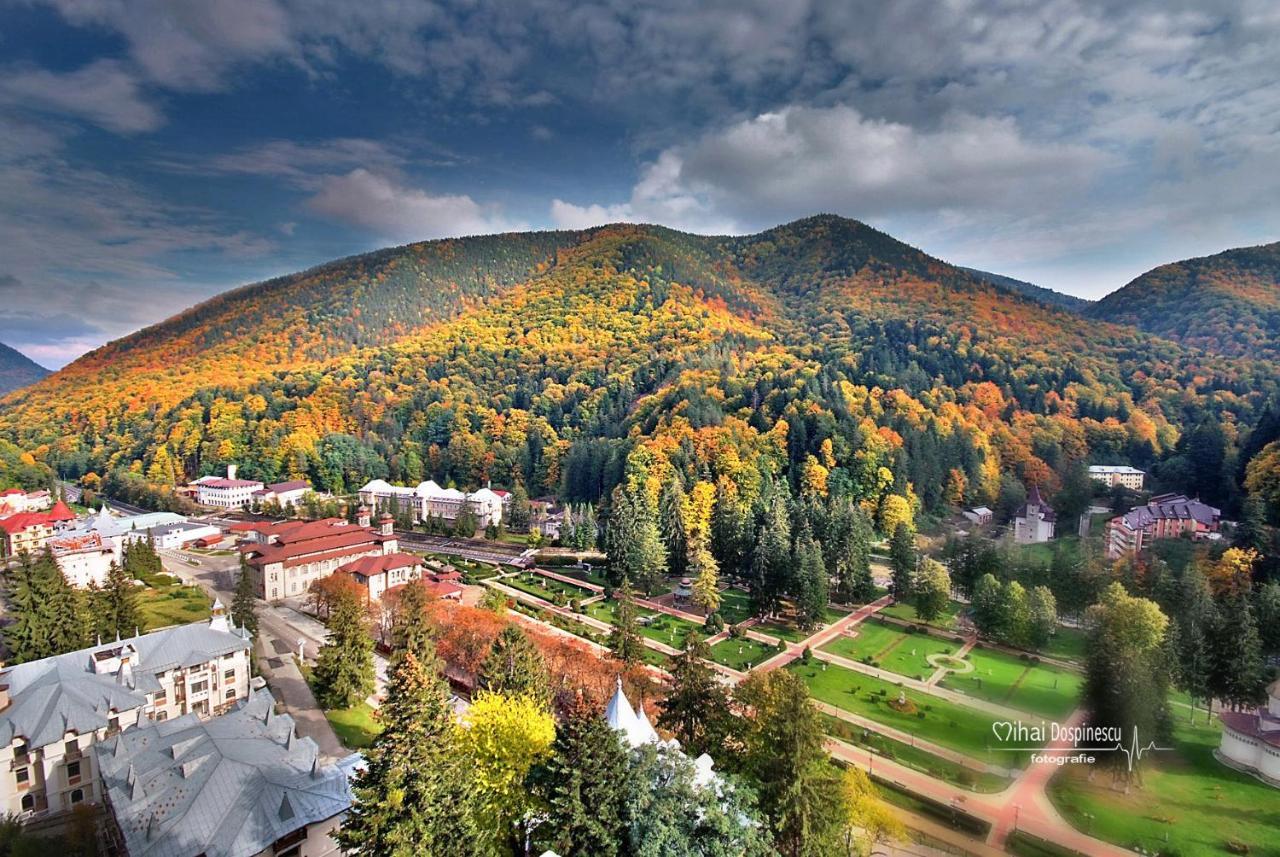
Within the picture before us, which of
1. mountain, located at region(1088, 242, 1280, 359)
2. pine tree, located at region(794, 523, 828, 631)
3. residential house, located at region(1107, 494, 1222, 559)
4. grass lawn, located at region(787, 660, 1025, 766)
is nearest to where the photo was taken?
grass lawn, located at region(787, 660, 1025, 766)

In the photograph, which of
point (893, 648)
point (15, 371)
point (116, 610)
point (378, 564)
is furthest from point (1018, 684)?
point (15, 371)

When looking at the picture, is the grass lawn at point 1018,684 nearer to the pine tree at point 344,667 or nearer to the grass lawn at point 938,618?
the grass lawn at point 938,618

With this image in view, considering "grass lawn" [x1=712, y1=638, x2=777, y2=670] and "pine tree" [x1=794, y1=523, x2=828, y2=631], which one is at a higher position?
"pine tree" [x1=794, y1=523, x2=828, y2=631]

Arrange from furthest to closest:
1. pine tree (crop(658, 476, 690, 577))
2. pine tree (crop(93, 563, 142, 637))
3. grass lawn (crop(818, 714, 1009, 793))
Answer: pine tree (crop(658, 476, 690, 577)), pine tree (crop(93, 563, 142, 637)), grass lawn (crop(818, 714, 1009, 793))

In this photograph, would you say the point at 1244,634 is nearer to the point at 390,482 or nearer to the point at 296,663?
the point at 296,663

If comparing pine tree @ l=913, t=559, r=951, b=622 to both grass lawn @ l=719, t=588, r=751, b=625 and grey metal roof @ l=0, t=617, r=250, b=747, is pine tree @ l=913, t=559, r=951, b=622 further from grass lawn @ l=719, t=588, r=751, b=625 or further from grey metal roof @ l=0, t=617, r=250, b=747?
grey metal roof @ l=0, t=617, r=250, b=747

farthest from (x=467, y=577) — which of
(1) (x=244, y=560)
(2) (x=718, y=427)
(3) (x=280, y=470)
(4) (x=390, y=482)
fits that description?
(3) (x=280, y=470)

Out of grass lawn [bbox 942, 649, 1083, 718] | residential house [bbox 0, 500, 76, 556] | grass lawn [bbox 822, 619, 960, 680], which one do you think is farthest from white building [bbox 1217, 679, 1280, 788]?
residential house [bbox 0, 500, 76, 556]
